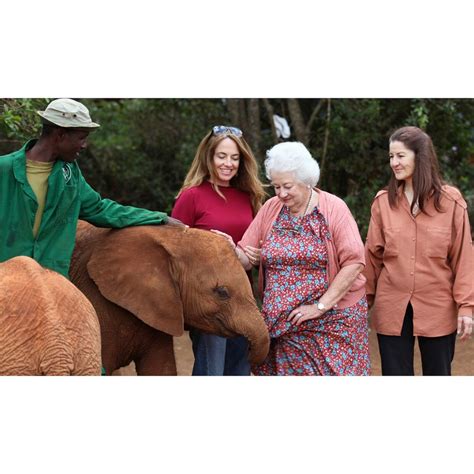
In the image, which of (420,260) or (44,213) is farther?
(420,260)

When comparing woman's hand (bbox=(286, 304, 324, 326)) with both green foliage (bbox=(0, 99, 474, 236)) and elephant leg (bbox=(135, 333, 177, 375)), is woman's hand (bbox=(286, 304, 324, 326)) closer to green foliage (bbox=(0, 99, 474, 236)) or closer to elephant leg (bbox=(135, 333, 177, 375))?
elephant leg (bbox=(135, 333, 177, 375))

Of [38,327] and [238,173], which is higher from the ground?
[238,173]

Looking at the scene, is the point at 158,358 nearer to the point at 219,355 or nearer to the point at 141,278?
the point at 219,355

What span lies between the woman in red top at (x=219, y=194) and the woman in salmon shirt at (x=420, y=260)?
32.3 inches

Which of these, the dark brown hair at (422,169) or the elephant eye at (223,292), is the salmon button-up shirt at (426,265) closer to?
the dark brown hair at (422,169)

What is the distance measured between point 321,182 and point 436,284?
23.2 feet

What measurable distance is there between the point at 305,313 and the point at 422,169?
3.37ft

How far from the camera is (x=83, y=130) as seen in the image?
198 inches

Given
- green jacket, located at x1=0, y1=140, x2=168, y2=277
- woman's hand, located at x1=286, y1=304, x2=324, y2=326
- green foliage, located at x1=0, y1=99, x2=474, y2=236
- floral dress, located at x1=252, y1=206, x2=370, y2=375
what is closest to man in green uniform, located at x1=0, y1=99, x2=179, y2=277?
green jacket, located at x1=0, y1=140, x2=168, y2=277

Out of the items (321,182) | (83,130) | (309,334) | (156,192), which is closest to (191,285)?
(309,334)

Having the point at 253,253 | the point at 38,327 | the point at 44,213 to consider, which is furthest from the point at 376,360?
the point at 38,327

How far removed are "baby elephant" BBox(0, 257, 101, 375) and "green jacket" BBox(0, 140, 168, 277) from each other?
54 cm

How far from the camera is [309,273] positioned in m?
5.18

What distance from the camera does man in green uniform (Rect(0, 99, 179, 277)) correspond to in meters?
4.87
